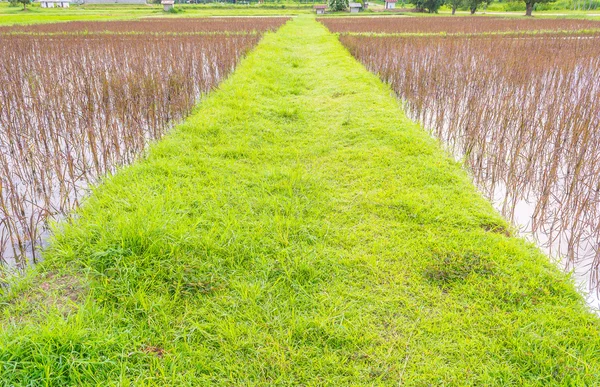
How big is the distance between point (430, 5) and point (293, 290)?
47.8 metres

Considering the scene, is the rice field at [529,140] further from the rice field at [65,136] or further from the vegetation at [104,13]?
the vegetation at [104,13]

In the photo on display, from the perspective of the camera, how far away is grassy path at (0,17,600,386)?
193cm

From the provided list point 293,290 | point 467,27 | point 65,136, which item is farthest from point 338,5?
point 293,290

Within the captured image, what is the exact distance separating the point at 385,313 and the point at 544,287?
3.63 ft

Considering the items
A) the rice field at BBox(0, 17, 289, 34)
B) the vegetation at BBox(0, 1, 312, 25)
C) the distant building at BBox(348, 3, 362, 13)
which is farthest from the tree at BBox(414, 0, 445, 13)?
the rice field at BBox(0, 17, 289, 34)

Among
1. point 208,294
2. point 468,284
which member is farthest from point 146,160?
point 468,284

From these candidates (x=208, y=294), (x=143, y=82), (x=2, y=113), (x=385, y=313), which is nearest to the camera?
(x=385, y=313)

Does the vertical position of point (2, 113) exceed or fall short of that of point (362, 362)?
it exceeds it

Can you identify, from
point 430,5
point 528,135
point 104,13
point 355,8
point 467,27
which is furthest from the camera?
point 355,8

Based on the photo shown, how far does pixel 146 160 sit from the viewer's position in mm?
4332

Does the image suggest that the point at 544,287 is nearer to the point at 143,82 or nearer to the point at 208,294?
the point at 208,294

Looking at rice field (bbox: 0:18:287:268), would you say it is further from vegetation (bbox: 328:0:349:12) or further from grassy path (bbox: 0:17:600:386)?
vegetation (bbox: 328:0:349:12)

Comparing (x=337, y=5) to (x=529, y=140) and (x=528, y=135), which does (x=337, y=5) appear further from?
(x=529, y=140)

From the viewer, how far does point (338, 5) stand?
43.5 meters
